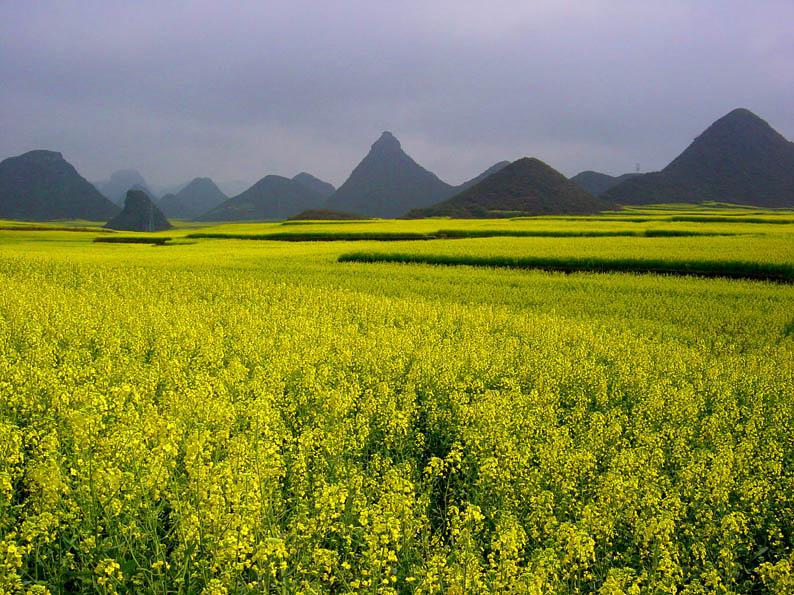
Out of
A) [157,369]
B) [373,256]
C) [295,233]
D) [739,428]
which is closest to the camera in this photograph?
[739,428]

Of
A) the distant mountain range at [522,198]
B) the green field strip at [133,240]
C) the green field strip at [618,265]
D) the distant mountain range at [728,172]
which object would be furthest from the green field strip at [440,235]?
the distant mountain range at [728,172]

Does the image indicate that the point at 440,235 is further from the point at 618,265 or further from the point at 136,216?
the point at 136,216

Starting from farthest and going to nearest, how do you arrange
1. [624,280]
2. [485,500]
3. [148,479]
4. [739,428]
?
[624,280]
[739,428]
[485,500]
[148,479]

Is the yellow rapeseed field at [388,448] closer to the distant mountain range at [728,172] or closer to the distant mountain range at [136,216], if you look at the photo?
the distant mountain range at [136,216]

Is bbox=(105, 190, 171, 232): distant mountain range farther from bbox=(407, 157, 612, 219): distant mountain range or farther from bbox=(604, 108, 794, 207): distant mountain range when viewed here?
bbox=(604, 108, 794, 207): distant mountain range

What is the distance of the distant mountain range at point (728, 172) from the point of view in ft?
456

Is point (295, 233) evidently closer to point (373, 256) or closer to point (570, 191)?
point (373, 256)

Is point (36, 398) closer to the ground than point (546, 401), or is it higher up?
higher up

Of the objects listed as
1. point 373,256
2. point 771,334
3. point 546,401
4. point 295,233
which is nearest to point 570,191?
point 295,233

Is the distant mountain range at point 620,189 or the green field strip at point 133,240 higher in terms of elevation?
the distant mountain range at point 620,189

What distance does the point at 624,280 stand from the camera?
65.6 ft

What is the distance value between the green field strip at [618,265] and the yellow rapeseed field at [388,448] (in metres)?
9.17

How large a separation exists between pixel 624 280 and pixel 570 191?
4124 inches

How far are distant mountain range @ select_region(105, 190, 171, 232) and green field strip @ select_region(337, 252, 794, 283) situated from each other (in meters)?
127
